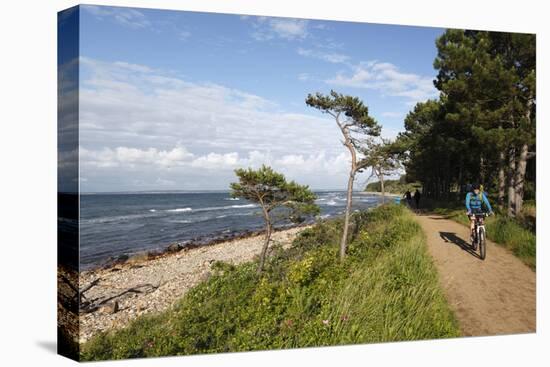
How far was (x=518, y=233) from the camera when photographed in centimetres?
677

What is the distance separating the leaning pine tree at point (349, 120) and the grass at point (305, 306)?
1.72 ft

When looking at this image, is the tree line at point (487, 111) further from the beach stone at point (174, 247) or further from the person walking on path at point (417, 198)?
the beach stone at point (174, 247)

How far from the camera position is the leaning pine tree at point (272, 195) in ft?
19.6

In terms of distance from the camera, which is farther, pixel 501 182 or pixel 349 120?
pixel 501 182

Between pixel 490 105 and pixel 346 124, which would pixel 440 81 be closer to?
pixel 490 105

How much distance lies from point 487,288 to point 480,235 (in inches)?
33.4

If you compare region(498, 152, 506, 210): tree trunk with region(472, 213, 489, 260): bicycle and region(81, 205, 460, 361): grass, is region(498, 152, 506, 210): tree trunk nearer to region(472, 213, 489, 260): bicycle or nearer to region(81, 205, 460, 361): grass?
region(472, 213, 489, 260): bicycle

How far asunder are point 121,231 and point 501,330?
5292mm

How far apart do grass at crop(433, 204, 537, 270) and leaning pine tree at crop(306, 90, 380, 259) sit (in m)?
2.32

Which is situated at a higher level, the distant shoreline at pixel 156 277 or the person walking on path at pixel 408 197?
the person walking on path at pixel 408 197

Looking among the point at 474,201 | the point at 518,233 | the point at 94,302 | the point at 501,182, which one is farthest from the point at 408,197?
the point at 94,302

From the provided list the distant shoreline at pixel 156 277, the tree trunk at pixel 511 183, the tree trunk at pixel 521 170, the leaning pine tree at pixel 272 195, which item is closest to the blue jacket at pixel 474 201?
the tree trunk at pixel 511 183

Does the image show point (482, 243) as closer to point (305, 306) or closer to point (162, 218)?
point (305, 306)

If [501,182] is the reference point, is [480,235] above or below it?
below
